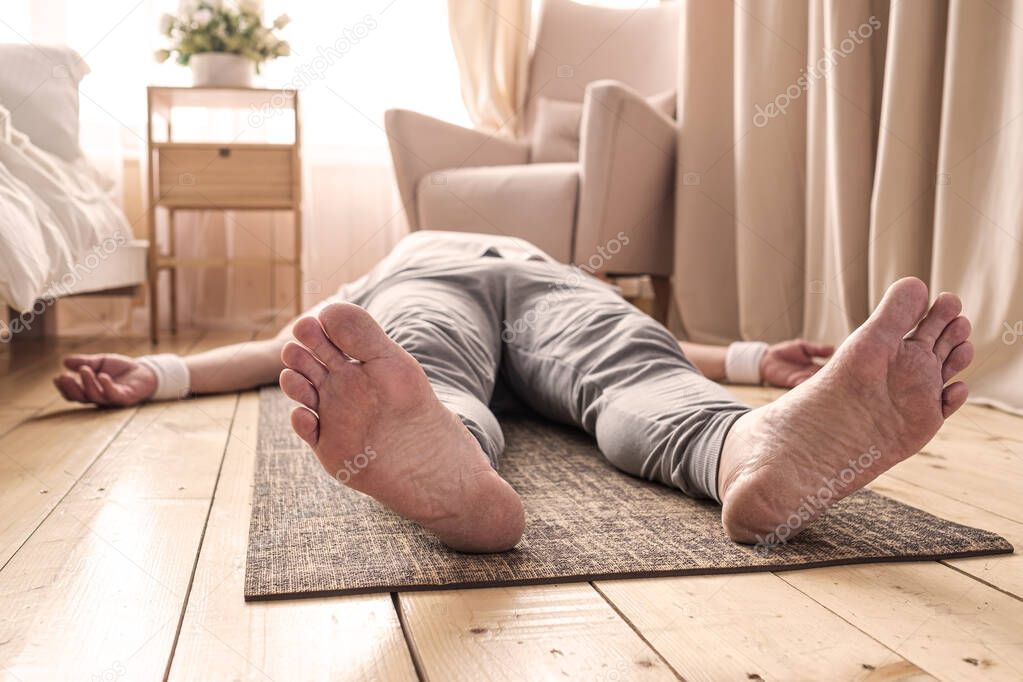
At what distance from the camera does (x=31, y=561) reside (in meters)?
0.73

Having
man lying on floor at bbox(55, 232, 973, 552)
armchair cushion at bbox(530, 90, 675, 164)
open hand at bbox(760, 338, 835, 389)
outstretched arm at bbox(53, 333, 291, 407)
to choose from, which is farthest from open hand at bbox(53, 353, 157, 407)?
armchair cushion at bbox(530, 90, 675, 164)

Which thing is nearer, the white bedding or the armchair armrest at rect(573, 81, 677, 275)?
the white bedding

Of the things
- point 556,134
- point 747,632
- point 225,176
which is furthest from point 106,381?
point 556,134

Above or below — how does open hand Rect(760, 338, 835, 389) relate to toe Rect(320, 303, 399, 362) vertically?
below

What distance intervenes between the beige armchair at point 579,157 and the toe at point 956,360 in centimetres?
158

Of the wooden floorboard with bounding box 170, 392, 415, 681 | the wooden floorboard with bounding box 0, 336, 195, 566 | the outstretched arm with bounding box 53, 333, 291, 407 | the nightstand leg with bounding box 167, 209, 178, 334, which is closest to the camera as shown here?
the wooden floorboard with bounding box 170, 392, 415, 681

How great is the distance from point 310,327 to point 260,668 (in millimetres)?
229

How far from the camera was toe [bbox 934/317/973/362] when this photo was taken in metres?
0.71

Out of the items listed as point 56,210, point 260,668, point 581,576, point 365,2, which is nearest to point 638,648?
point 581,576

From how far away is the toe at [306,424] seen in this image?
661mm

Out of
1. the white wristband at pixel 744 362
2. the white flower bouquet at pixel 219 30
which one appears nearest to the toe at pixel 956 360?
the white wristband at pixel 744 362

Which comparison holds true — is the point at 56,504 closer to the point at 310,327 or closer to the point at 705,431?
the point at 310,327

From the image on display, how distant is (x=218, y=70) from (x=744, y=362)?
5.94ft

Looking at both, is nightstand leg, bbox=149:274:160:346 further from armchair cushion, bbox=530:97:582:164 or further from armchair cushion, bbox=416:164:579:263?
armchair cushion, bbox=530:97:582:164
